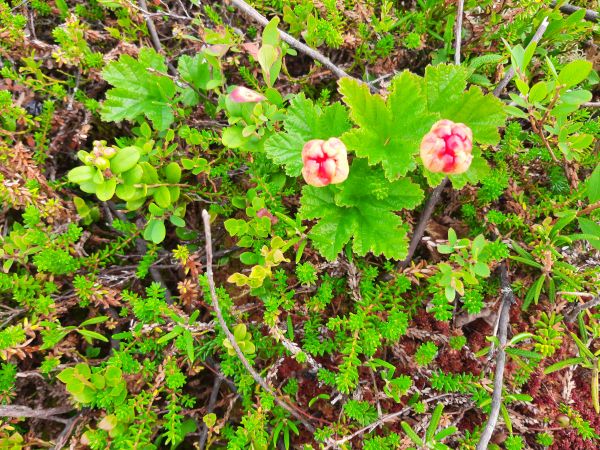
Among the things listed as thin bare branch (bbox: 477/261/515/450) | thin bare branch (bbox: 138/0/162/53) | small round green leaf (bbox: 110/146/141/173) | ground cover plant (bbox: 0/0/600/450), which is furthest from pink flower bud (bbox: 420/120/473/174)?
thin bare branch (bbox: 138/0/162/53)

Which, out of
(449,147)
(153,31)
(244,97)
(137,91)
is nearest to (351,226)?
(449,147)

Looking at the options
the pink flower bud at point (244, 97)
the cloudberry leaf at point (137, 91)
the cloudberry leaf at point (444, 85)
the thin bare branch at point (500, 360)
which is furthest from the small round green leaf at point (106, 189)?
the thin bare branch at point (500, 360)

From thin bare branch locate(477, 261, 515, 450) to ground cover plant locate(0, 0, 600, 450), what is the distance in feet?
0.03

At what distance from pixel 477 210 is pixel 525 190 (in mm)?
310

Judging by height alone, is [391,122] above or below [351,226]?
above

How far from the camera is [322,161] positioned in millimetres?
1686

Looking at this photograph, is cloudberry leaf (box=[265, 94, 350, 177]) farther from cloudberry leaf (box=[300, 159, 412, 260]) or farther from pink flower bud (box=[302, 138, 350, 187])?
pink flower bud (box=[302, 138, 350, 187])

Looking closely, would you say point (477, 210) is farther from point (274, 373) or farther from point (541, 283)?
point (274, 373)

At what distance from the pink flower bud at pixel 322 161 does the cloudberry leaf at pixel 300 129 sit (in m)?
0.34

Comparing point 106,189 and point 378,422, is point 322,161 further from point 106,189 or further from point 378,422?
point 378,422

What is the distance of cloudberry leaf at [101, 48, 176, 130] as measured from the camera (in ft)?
7.72

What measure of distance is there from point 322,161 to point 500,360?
1.13 metres

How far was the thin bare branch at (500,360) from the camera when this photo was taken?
5.61 ft

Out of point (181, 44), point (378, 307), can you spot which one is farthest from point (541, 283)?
point (181, 44)
